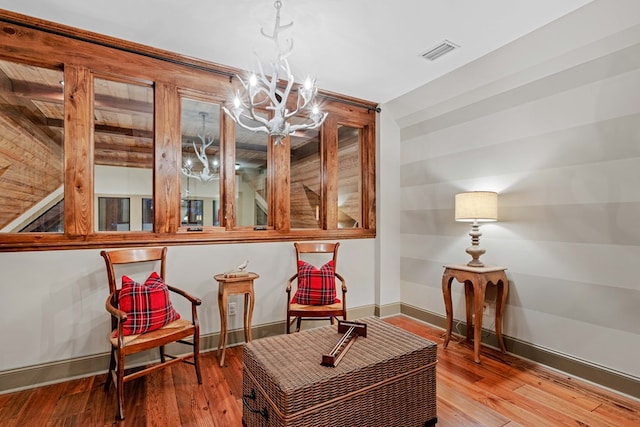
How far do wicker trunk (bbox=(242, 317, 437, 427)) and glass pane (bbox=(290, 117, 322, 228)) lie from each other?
5.95 feet

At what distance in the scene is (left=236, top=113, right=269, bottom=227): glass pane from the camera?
3.44m

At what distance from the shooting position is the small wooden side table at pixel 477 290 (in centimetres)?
286

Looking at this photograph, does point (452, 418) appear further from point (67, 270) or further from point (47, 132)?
point (47, 132)

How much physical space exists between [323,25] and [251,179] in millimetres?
1669

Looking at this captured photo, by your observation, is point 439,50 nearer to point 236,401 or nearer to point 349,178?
point 349,178

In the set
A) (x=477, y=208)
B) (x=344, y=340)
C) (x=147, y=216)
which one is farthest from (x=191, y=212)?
(x=477, y=208)

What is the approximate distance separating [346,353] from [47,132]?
2.91 metres

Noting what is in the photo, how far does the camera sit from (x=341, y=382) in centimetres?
166

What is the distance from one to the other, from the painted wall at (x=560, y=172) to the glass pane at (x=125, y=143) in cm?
289

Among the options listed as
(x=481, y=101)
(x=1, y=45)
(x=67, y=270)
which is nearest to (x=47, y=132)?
(x=1, y=45)

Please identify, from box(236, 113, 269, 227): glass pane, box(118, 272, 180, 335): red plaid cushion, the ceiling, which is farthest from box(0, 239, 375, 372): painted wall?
the ceiling

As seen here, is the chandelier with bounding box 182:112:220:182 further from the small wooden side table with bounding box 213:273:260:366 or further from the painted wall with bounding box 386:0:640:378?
the painted wall with bounding box 386:0:640:378

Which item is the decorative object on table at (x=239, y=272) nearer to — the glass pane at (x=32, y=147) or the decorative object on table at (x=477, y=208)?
the glass pane at (x=32, y=147)

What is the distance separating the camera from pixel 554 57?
2674mm
